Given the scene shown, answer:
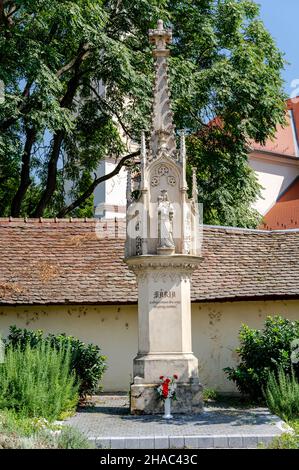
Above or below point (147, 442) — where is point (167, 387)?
above

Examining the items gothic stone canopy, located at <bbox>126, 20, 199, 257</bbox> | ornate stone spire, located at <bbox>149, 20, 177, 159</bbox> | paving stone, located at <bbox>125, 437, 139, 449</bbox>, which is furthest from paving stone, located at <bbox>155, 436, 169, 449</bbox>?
ornate stone spire, located at <bbox>149, 20, 177, 159</bbox>

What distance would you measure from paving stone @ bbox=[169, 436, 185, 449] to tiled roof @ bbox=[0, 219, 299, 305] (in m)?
7.58

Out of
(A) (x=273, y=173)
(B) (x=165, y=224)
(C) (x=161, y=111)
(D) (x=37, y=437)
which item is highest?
(A) (x=273, y=173)

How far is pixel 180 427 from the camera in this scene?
11484 millimetres

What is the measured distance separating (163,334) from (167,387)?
105cm

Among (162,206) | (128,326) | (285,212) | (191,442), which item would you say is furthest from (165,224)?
(285,212)

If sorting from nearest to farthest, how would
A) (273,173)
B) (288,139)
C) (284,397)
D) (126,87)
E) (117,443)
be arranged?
(117,443) < (284,397) < (126,87) < (273,173) < (288,139)

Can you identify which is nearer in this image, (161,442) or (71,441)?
(71,441)

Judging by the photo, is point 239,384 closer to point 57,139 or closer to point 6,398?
point 6,398

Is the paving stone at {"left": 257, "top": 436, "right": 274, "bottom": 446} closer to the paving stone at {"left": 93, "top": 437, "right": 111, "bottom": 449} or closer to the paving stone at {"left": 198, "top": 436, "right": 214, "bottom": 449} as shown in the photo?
the paving stone at {"left": 198, "top": 436, "right": 214, "bottom": 449}

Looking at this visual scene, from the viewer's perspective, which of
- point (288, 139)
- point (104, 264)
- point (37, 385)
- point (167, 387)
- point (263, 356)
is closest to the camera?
point (37, 385)

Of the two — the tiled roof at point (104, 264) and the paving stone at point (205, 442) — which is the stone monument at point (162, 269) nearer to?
the paving stone at point (205, 442)

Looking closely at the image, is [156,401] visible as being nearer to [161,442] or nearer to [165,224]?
[161,442]

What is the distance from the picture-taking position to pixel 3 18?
21484mm
